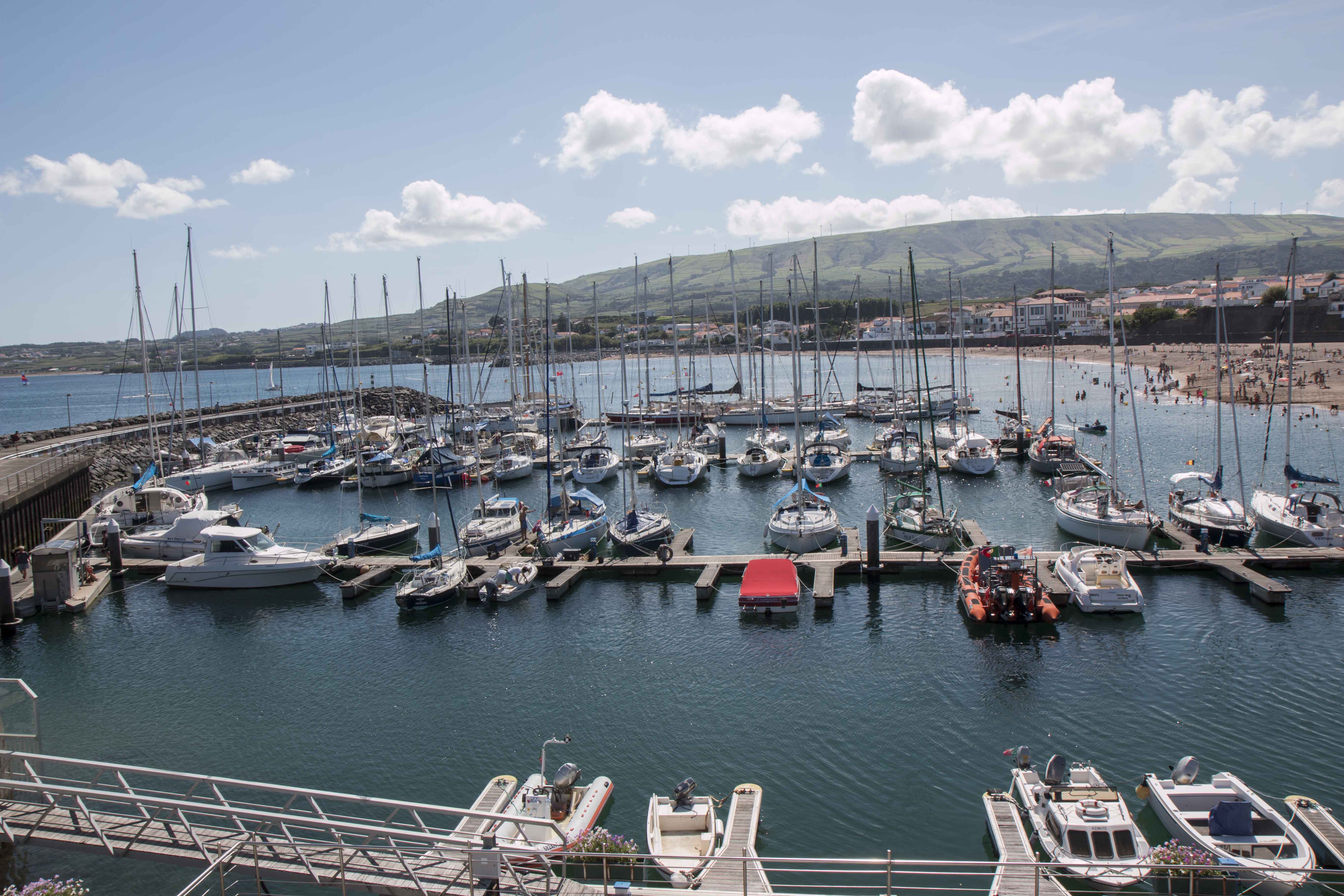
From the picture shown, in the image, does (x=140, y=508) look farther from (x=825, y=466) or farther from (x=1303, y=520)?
(x=1303, y=520)

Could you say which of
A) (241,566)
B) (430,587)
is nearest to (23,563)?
(241,566)

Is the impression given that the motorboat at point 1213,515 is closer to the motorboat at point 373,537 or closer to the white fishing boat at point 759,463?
the white fishing boat at point 759,463

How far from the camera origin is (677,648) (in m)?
27.3

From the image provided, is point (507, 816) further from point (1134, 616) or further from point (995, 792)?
point (1134, 616)

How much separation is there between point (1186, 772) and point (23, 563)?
140 feet

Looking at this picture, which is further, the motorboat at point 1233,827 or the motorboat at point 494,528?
the motorboat at point 494,528

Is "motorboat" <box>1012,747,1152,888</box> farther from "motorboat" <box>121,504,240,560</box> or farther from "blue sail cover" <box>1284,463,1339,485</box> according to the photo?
"motorboat" <box>121,504,240,560</box>

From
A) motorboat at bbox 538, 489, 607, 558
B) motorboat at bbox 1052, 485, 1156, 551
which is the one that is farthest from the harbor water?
motorboat at bbox 538, 489, 607, 558

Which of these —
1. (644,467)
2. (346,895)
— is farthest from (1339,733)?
(644,467)

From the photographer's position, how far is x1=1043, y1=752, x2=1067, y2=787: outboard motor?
15.9 meters

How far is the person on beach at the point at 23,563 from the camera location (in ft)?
113

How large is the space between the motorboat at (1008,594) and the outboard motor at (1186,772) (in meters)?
10.4

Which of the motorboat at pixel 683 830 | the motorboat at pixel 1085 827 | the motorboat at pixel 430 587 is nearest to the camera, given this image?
the motorboat at pixel 683 830

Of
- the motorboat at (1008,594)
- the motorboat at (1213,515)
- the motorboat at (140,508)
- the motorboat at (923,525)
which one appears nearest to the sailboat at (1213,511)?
the motorboat at (1213,515)
